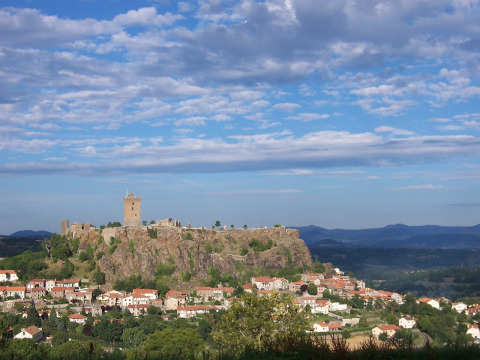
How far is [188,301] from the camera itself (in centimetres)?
5428

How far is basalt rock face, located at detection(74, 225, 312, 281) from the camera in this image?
60.1 metres

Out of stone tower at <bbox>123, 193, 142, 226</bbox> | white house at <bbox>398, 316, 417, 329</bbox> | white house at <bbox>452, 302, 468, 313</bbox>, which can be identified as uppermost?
stone tower at <bbox>123, 193, 142, 226</bbox>

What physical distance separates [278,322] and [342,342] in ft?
26.0

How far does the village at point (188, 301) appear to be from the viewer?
47.8 meters

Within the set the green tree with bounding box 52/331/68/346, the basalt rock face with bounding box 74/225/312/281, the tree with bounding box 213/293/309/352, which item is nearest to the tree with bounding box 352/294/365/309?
the basalt rock face with bounding box 74/225/312/281

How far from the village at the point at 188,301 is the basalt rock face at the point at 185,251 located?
3.34 metres

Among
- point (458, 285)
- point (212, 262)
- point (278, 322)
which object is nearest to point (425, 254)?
point (458, 285)

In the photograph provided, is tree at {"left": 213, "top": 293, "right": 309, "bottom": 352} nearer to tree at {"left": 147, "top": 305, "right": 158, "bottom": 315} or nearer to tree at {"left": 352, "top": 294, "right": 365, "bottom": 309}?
tree at {"left": 147, "top": 305, "right": 158, "bottom": 315}

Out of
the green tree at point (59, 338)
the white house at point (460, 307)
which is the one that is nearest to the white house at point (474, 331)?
the white house at point (460, 307)

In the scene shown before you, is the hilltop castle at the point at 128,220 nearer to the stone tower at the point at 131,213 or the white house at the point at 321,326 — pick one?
the stone tower at the point at 131,213

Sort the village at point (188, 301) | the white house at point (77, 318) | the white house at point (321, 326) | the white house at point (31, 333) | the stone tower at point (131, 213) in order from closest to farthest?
1. the white house at point (31, 333)
2. the white house at point (321, 326)
3. the white house at point (77, 318)
4. the village at point (188, 301)
5. the stone tower at point (131, 213)

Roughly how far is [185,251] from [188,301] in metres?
8.89

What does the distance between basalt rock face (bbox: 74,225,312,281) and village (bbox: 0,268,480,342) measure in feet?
10.9

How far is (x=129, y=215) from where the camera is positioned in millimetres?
65812
